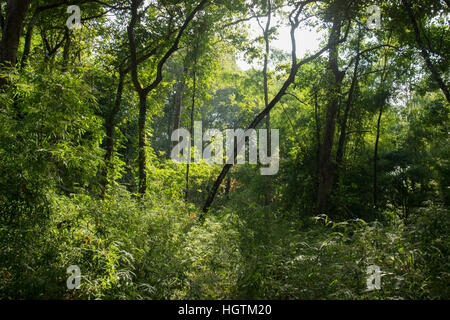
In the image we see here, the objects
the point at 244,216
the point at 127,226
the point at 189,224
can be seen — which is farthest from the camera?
the point at 189,224

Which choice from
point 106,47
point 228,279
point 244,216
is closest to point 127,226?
point 228,279

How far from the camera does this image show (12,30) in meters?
4.30

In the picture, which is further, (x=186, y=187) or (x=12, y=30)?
(x=186, y=187)

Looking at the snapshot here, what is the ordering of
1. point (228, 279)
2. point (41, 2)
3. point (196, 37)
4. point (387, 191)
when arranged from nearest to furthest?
point (228, 279) < point (41, 2) < point (196, 37) < point (387, 191)

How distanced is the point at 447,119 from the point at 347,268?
286 inches

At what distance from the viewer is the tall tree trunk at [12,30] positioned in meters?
4.21

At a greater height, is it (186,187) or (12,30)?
(12,30)

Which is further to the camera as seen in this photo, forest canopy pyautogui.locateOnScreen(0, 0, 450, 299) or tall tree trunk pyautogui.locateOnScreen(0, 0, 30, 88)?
tall tree trunk pyautogui.locateOnScreen(0, 0, 30, 88)

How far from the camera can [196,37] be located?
7688 millimetres

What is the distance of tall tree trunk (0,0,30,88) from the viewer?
13.8 feet

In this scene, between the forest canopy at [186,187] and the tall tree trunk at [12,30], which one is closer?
the forest canopy at [186,187]

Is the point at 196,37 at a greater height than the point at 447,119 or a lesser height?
greater
